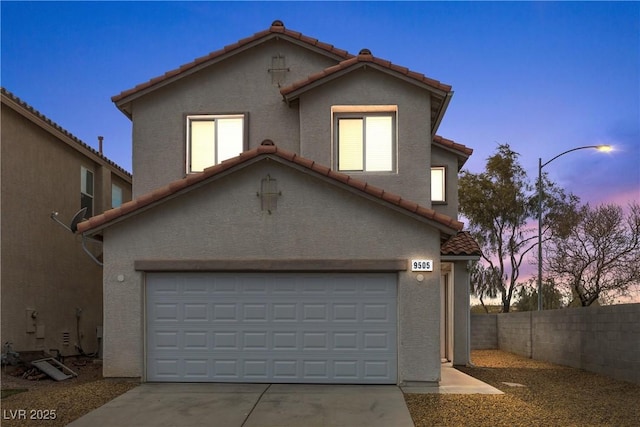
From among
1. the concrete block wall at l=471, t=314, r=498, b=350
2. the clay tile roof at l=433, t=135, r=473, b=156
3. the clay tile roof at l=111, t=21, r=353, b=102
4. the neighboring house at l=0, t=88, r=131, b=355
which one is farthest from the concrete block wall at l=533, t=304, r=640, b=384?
the neighboring house at l=0, t=88, r=131, b=355

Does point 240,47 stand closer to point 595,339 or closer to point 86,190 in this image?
point 86,190

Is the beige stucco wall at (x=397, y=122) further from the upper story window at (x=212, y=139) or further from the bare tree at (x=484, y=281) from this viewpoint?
the bare tree at (x=484, y=281)

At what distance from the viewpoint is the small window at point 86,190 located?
57.6 feet

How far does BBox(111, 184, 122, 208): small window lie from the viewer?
19955 mm

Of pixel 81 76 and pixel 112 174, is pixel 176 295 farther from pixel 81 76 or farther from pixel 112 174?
pixel 81 76

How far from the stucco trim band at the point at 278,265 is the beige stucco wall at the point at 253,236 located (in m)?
0.10

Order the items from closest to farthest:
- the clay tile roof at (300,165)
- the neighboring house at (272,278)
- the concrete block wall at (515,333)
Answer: the clay tile roof at (300,165)
the neighboring house at (272,278)
the concrete block wall at (515,333)

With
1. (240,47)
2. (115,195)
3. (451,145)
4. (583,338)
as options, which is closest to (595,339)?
(583,338)

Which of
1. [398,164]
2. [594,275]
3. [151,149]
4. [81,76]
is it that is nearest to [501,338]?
[594,275]

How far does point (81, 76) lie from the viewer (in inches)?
1005

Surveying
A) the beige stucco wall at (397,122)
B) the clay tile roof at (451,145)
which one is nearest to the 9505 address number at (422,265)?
the beige stucco wall at (397,122)

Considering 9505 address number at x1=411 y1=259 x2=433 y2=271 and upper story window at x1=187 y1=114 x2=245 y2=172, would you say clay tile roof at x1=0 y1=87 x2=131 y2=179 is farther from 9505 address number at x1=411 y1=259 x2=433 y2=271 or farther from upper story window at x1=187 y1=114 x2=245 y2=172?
9505 address number at x1=411 y1=259 x2=433 y2=271

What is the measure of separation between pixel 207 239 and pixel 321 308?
2623 mm

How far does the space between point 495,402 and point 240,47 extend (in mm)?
9777
